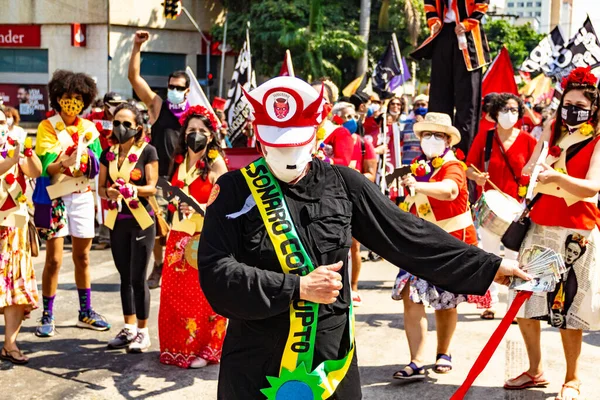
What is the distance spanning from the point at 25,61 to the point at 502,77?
24981mm

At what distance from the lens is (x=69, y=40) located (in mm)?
29859

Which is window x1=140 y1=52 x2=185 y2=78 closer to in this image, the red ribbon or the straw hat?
the straw hat

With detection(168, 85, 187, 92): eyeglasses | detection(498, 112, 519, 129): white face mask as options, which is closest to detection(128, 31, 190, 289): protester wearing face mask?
detection(168, 85, 187, 92): eyeglasses

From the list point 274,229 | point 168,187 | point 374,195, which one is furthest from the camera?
point 168,187

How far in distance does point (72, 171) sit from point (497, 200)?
3494mm

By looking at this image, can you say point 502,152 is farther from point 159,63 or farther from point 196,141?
point 159,63

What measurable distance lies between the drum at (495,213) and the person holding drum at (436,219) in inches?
23.6

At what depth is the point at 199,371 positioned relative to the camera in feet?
18.7

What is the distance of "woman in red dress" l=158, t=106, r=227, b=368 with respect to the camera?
19.0 feet

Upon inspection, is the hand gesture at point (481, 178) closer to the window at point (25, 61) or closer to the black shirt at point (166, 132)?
the black shirt at point (166, 132)

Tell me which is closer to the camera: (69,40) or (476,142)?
(476,142)

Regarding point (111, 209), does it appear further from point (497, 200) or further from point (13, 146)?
point (497, 200)

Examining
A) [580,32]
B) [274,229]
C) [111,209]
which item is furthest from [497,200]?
[580,32]

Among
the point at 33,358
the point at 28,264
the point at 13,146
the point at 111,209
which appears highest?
the point at 13,146
